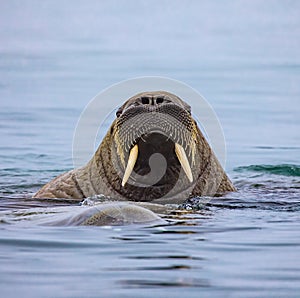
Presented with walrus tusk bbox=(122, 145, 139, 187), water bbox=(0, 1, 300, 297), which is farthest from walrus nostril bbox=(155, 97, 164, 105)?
water bbox=(0, 1, 300, 297)

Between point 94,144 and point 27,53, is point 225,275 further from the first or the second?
point 27,53

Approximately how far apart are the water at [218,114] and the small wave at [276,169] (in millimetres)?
37

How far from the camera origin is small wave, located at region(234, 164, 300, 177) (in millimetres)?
13740

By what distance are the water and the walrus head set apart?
0.45 metres

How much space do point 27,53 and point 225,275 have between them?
23143 mm

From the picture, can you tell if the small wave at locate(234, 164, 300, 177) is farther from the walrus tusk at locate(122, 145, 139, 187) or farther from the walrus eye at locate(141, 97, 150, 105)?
the walrus eye at locate(141, 97, 150, 105)

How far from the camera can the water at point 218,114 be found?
6.81 metres

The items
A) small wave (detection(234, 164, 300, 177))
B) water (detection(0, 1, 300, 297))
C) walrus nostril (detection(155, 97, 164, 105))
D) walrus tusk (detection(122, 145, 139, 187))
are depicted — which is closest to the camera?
water (detection(0, 1, 300, 297))

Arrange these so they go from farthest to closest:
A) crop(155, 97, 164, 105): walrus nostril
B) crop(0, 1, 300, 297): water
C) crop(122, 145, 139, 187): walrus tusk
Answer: crop(122, 145, 139, 187): walrus tusk → crop(155, 97, 164, 105): walrus nostril → crop(0, 1, 300, 297): water

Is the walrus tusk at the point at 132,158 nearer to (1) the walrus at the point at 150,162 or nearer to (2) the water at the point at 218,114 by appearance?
(1) the walrus at the point at 150,162

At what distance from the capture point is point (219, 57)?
96.9 feet

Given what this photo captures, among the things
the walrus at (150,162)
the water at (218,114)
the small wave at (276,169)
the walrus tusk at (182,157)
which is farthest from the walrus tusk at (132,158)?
the small wave at (276,169)

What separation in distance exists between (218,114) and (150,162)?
9.28 metres

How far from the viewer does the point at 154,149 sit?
32.4 feet
